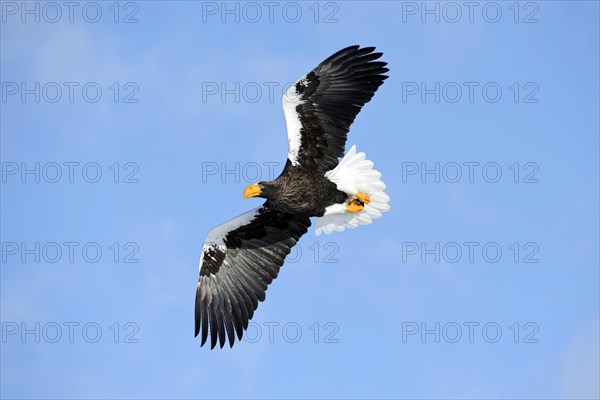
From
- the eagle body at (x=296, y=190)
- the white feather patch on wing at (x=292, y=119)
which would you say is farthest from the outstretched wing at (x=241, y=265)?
the white feather patch on wing at (x=292, y=119)

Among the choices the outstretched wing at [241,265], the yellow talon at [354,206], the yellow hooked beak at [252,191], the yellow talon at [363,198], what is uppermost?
the yellow talon at [363,198]

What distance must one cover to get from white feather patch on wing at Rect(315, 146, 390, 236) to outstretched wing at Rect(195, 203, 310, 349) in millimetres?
329

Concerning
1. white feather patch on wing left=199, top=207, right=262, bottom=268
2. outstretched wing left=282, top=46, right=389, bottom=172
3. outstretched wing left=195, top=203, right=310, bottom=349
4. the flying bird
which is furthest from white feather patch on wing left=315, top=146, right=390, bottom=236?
white feather patch on wing left=199, top=207, right=262, bottom=268

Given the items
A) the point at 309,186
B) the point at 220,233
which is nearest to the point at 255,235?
the point at 220,233

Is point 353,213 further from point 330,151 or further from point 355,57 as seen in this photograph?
point 355,57

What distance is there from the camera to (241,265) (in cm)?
1166

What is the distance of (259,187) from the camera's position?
10734 mm

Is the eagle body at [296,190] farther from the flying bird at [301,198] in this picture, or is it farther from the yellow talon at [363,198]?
the yellow talon at [363,198]

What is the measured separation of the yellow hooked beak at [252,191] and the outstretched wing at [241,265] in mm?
714

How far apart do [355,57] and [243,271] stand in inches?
117

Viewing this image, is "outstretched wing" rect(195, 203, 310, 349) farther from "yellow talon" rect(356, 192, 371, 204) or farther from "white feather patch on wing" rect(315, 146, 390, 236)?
"yellow talon" rect(356, 192, 371, 204)

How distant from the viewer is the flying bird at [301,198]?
10859mm

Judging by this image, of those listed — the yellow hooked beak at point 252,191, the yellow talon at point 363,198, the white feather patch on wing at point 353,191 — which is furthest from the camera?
the yellow talon at point 363,198

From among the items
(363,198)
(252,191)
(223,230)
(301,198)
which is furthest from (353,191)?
(223,230)
